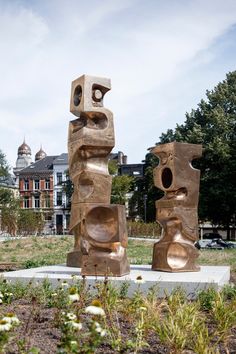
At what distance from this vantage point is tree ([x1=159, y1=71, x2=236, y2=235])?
3528 centimetres

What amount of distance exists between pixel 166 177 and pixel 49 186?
63.3 m

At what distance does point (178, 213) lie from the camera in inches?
464

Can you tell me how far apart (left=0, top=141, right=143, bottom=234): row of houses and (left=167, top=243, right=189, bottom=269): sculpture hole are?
5922cm

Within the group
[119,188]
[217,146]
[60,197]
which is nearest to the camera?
[217,146]

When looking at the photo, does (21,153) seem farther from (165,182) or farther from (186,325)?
(186,325)

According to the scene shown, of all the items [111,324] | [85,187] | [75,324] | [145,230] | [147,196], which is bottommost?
[145,230]

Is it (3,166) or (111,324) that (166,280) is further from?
(3,166)

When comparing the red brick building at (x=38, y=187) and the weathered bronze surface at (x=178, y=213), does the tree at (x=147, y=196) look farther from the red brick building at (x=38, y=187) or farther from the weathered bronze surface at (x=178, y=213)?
the weathered bronze surface at (x=178, y=213)

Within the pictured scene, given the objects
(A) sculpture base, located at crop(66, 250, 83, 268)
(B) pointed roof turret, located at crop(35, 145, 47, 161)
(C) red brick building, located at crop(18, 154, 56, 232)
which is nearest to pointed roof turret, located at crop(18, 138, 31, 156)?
(B) pointed roof turret, located at crop(35, 145, 47, 161)

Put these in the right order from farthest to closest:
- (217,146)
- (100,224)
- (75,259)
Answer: (217,146)
(75,259)
(100,224)

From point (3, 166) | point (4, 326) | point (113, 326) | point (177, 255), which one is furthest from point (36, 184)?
point (4, 326)

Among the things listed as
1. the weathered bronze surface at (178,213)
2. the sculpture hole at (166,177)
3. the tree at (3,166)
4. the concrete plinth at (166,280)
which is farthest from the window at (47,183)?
the concrete plinth at (166,280)

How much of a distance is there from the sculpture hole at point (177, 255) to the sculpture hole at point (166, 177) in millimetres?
1561

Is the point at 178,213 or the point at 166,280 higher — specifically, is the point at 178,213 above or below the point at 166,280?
above
